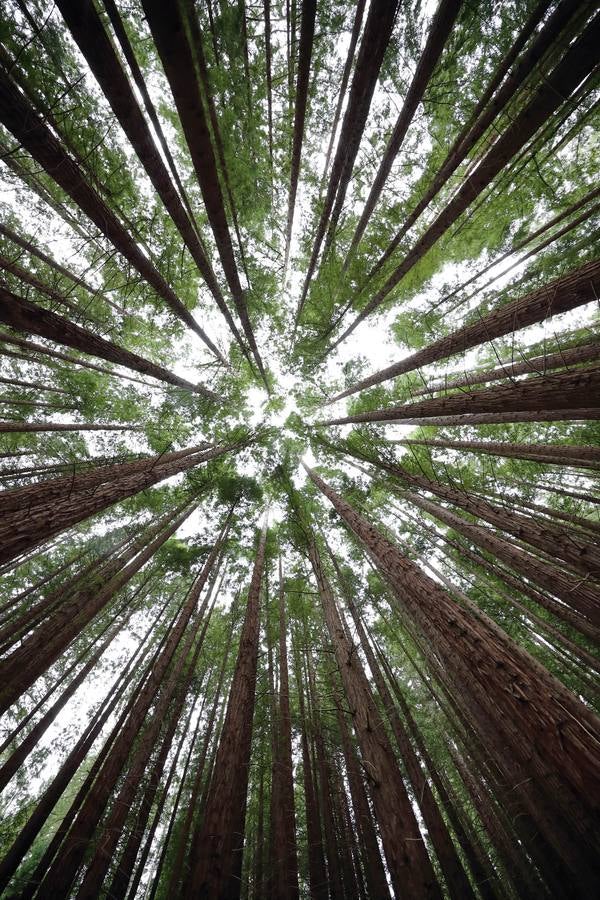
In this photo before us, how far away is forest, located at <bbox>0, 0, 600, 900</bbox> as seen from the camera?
3.46 meters

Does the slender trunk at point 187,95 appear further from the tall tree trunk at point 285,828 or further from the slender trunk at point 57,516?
the tall tree trunk at point 285,828

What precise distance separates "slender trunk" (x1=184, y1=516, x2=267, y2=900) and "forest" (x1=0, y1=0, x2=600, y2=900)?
37mm

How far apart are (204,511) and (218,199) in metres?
8.77

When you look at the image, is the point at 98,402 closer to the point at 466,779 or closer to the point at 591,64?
the point at 591,64

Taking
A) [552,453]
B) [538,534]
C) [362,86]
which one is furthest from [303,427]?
[362,86]

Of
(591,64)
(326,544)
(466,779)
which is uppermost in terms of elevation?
(326,544)

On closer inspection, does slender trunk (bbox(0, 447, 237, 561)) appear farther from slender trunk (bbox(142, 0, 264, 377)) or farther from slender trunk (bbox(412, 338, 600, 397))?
slender trunk (bbox(412, 338, 600, 397))

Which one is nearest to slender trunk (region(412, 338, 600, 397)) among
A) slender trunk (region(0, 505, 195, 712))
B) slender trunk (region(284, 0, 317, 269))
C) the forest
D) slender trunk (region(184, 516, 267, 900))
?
the forest

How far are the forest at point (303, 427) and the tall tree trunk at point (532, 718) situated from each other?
34 mm

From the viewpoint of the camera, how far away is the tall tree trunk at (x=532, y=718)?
1.96 m

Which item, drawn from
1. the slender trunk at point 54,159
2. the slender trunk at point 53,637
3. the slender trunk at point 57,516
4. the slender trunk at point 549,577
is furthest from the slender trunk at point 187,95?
the slender trunk at point 53,637

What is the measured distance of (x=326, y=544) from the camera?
11.3 meters

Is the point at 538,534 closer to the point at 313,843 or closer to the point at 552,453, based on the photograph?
the point at 552,453

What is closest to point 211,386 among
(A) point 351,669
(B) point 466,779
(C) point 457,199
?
(C) point 457,199
